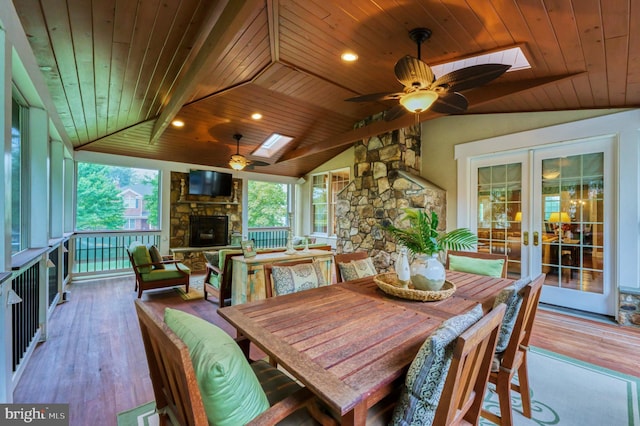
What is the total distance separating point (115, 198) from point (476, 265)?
6.84 metres

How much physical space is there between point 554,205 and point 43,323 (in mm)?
6478

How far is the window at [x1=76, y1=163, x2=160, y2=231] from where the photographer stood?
581 cm

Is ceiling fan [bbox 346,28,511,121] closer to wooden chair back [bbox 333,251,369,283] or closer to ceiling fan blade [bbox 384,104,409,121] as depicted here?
ceiling fan blade [bbox 384,104,409,121]

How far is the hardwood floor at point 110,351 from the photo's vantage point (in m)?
2.08

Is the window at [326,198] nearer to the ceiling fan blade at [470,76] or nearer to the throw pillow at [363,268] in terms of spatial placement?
the throw pillow at [363,268]

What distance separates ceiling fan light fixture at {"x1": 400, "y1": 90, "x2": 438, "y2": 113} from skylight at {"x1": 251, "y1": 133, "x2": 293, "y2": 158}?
4045 mm

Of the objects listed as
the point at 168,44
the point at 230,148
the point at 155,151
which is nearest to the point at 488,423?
the point at 168,44

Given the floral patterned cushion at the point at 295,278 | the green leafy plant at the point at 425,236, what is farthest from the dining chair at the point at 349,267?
the green leafy plant at the point at 425,236

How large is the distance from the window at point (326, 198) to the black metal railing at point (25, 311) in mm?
5799

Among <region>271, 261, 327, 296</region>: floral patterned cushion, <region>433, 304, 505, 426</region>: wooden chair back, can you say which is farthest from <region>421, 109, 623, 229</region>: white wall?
<region>433, 304, 505, 426</region>: wooden chair back

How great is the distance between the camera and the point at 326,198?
26.1 ft

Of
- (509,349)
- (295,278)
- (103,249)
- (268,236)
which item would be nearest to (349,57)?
(295,278)

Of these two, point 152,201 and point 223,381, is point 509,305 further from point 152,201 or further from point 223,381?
point 152,201

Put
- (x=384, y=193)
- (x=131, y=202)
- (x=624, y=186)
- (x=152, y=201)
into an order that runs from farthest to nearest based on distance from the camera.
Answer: (x=152, y=201) → (x=131, y=202) → (x=384, y=193) → (x=624, y=186)
